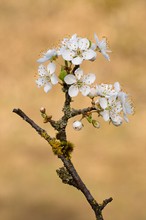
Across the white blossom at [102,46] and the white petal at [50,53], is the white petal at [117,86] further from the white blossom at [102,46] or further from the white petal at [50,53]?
the white petal at [50,53]

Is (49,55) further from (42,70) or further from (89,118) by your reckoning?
(89,118)

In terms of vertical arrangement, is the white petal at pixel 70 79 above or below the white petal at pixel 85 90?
above

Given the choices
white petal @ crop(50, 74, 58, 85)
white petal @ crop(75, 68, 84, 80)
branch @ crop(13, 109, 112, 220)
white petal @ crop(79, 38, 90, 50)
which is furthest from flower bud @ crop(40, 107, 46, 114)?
white petal @ crop(79, 38, 90, 50)

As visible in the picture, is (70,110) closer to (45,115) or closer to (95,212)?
(45,115)

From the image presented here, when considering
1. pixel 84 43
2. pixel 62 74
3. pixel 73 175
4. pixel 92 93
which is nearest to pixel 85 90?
pixel 92 93

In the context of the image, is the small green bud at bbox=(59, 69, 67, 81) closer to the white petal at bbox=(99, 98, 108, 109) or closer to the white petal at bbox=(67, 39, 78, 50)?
the white petal at bbox=(67, 39, 78, 50)

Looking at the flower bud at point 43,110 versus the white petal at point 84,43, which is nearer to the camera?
the white petal at point 84,43

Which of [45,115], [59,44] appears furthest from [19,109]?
[59,44]

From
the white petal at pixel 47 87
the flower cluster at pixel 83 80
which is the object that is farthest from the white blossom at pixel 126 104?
the white petal at pixel 47 87
